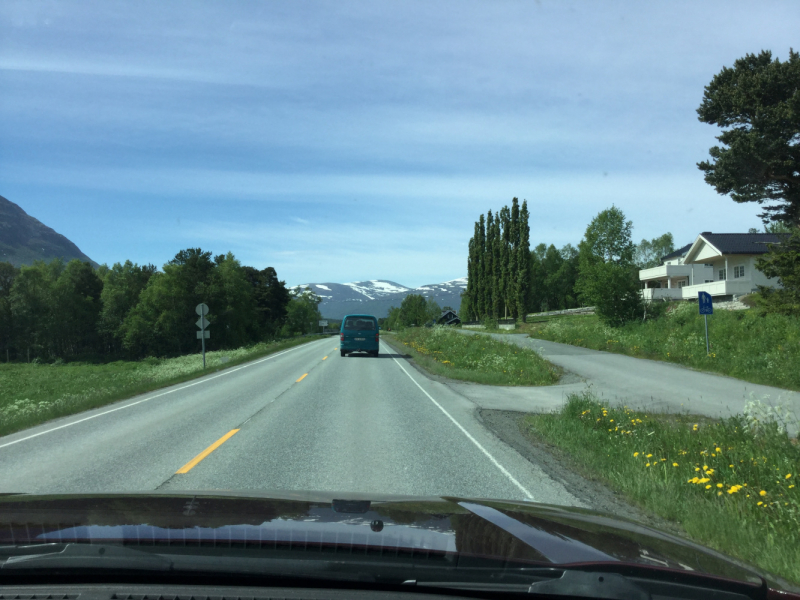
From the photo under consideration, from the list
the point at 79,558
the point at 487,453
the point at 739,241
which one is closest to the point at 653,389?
the point at 487,453

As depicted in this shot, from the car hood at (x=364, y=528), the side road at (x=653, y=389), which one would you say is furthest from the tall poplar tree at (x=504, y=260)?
the car hood at (x=364, y=528)

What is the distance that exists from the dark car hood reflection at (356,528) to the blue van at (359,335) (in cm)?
2806

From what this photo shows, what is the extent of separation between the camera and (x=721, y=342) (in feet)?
79.6

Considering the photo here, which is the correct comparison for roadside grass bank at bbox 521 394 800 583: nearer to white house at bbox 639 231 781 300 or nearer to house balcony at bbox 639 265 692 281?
white house at bbox 639 231 781 300

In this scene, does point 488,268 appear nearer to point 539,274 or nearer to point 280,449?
point 539,274

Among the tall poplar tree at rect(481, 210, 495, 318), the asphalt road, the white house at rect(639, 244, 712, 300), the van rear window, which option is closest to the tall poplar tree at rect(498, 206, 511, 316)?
the tall poplar tree at rect(481, 210, 495, 318)

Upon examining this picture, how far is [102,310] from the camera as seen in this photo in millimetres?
97625

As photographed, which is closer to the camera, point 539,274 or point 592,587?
point 592,587

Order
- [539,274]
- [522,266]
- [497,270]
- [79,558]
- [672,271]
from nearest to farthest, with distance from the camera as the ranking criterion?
[79,558] → [672,271] → [522,266] → [497,270] → [539,274]

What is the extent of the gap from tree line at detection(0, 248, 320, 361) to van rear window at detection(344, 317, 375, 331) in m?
54.8

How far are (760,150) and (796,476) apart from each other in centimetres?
2259

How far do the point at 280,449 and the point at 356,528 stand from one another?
598 centimetres

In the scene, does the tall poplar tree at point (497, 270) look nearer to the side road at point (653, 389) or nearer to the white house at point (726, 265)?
the white house at point (726, 265)

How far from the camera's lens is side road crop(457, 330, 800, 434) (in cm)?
1390
